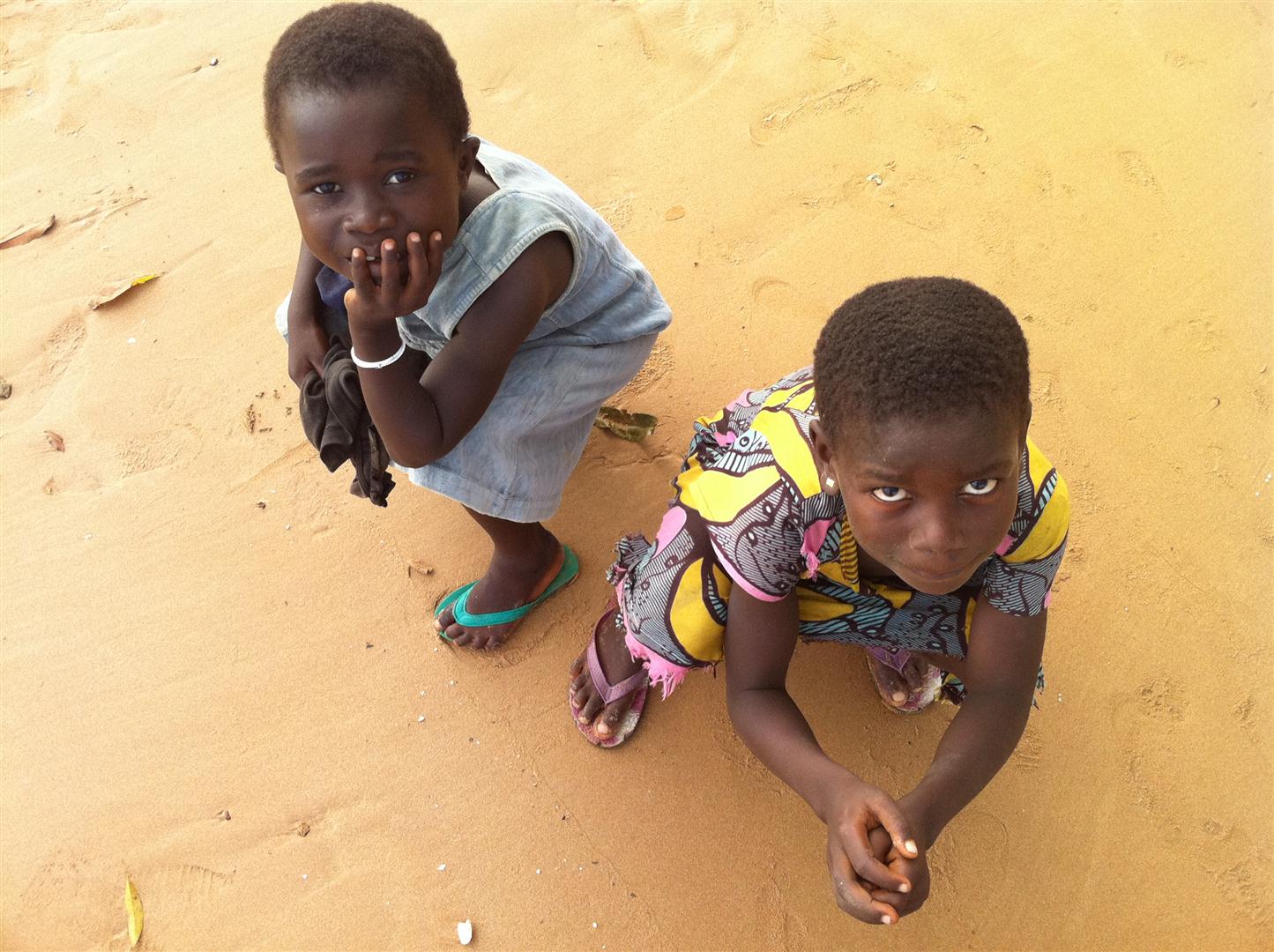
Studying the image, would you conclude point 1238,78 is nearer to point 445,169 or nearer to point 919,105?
point 919,105

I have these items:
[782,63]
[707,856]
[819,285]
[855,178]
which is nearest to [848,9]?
[782,63]

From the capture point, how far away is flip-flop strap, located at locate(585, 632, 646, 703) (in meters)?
1.92

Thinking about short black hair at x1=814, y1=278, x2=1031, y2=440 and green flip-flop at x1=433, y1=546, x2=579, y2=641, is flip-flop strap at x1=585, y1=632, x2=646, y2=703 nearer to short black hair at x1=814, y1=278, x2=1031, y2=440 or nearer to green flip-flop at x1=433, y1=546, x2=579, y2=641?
green flip-flop at x1=433, y1=546, x2=579, y2=641

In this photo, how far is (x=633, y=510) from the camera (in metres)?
2.27

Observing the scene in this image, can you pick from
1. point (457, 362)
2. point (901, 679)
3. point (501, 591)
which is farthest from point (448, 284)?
point (901, 679)

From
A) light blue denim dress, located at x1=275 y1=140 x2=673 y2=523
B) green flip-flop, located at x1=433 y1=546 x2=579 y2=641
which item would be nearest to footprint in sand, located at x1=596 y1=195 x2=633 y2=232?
light blue denim dress, located at x1=275 y1=140 x2=673 y2=523

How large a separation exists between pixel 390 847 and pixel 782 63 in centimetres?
270

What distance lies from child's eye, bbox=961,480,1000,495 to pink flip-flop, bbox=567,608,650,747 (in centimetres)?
97

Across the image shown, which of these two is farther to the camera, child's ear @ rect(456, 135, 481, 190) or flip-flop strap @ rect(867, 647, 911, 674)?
flip-flop strap @ rect(867, 647, 911, 674)

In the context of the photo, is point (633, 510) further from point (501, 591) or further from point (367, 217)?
point (367, 217)

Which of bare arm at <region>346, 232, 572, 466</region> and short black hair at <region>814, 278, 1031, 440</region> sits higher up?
short black hair at <region>814, 278, 1031, 440</region>

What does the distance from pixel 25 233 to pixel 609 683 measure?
2.42 meters

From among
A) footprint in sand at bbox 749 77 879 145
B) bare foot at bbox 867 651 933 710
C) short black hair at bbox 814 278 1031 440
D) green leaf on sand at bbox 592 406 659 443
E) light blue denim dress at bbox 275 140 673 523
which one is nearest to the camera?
short black hair at bbox 814 278 1031 440

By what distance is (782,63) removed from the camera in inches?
121
